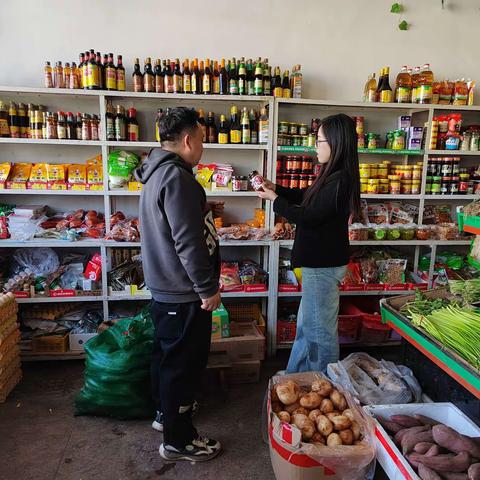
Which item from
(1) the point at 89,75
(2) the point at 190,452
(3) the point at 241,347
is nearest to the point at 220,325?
(3) the point at 241,347

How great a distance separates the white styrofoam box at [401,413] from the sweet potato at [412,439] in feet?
0.23

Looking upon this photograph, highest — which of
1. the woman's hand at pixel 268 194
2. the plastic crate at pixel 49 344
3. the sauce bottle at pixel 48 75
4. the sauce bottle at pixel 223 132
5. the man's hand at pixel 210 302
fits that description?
the sauce bottle at pixel 48 75

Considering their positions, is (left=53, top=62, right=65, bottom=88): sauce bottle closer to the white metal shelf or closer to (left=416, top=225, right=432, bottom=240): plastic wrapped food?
the white metal shelf

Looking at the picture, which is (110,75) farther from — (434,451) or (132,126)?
(434,451)

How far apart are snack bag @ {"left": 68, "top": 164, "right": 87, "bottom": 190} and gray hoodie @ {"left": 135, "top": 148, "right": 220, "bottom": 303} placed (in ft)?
4.59

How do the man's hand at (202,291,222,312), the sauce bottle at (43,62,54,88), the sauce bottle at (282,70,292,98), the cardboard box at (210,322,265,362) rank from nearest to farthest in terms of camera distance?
1. the man's hand at (202,291,222,312)
2. the cardboard box at (210,322,265,362)
3. the sauce bottle at (43,62,54,88)
4. the sauce bottle at (282,70,292,98)

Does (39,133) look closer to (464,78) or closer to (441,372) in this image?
(441,372)

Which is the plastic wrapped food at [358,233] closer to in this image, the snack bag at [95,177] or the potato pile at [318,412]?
the potato pile at [318,412]

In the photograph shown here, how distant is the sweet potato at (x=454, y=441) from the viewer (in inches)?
65.7

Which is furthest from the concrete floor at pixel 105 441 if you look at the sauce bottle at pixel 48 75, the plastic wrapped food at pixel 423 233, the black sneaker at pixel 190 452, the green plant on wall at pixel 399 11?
the green plant on wall at pixel 399 11

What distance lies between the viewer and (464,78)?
3832 mm

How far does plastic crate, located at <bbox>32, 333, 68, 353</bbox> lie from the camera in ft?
10.4

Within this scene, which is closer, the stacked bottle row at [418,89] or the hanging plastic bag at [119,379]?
the hanging plastic bag at [119,379]

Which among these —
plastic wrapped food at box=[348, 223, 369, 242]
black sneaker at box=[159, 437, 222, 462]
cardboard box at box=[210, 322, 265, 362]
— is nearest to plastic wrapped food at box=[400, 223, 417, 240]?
plastic wrapped food at box=[348, 223, 369, 242]
